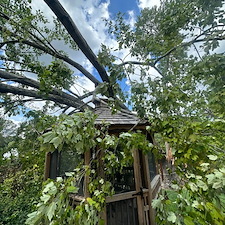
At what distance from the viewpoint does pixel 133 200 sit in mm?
3850

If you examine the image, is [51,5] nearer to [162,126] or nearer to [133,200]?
[162,126]

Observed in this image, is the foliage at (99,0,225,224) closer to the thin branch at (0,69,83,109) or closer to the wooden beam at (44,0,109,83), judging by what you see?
the wooden beam at (44,0,109,83)

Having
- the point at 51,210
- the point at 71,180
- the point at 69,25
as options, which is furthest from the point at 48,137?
the point at 69,25

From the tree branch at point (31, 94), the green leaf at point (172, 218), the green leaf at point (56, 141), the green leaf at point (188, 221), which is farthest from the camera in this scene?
the tree branch at point (31, 94)

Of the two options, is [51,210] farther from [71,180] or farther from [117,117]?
[117,117]

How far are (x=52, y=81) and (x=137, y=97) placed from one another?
245cm

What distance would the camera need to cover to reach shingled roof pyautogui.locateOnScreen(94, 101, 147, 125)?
12.0ft

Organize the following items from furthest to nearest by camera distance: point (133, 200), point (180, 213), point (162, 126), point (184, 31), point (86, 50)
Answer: point (184, 31), point (86, 50), point (133, 200), point (162, 126), point (180, 213)

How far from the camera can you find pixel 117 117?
4.27 metres

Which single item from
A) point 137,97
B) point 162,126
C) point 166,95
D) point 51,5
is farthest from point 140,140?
point 51,5

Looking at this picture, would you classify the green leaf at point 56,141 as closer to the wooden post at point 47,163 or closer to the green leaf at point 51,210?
the green leaf at point 51,210

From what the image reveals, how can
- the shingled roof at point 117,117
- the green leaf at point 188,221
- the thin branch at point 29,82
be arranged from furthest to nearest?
the thin branch at point 29,82
the shingled roof at point 117,117
the green leaf at point 188,221

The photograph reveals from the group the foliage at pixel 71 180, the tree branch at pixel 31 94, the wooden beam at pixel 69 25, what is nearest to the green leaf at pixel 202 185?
the foliage at pixel 71 180

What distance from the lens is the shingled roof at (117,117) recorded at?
366cm
